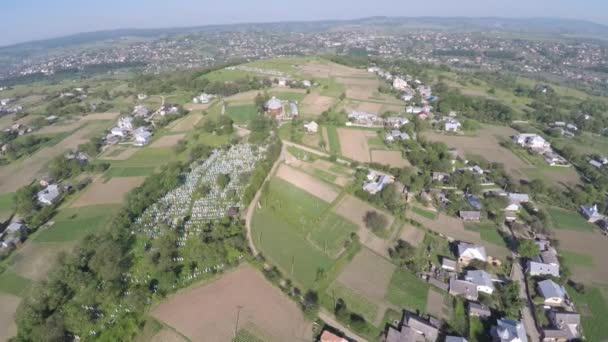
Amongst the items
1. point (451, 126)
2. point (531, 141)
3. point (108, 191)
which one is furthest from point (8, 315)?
point (531, 141)

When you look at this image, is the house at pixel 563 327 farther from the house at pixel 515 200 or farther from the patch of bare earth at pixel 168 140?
the patch of bare earth at pixel 168 140

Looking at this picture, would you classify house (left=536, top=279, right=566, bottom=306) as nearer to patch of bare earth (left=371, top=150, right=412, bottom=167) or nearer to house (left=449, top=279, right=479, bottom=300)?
house (left=449, top=279, right=479, bottom=300)

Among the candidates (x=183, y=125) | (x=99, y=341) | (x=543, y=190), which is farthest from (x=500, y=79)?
(x=99, y=341)

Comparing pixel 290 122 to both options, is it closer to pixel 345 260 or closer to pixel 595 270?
pixel 345 260

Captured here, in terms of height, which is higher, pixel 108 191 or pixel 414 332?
pixel 108 191

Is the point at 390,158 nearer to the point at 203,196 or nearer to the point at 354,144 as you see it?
the point at 354,144

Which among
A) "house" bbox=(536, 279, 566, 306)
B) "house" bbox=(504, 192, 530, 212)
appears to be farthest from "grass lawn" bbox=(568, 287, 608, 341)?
"house" bbox=(504, 192, 530, 212)
